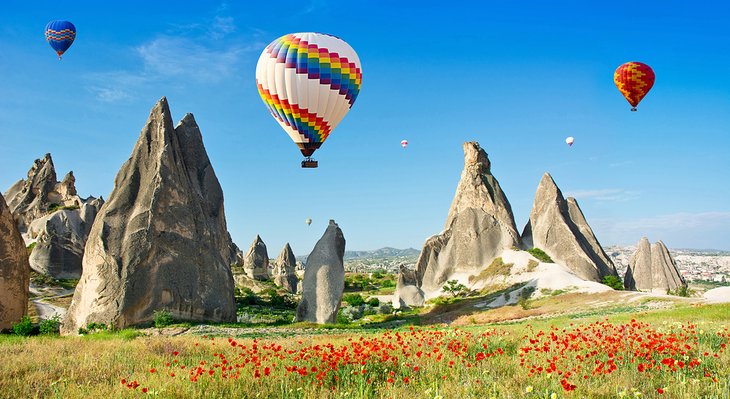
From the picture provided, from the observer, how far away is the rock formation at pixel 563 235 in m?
45.3

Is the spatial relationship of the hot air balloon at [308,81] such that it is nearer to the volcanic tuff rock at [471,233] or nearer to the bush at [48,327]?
the bush at [48,327]

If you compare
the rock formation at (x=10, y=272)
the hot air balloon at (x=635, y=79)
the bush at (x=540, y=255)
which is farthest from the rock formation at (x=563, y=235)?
the rock formation at (x=10, y=272)

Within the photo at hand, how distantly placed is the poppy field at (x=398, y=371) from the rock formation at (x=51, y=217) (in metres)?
33.3

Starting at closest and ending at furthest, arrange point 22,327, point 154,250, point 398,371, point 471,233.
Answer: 1. point 398,371
2. point 22,327
3. point 154,250
4. point 471,233

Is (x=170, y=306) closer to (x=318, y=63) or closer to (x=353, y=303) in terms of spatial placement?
(x=318, y=63)

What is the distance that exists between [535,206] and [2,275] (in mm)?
42106

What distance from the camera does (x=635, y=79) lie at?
37.0 meters

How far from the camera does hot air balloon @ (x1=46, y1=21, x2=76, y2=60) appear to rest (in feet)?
144

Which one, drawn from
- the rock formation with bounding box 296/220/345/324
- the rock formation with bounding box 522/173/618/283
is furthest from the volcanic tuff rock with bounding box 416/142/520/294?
the rock formation with bounding box 296/220/345/324

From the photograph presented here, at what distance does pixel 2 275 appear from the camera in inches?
740

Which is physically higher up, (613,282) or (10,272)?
(10,272)

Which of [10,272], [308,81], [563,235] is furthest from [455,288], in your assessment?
[10,272]

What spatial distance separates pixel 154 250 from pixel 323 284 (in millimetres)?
7935

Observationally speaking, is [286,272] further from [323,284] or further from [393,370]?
[393,370]
